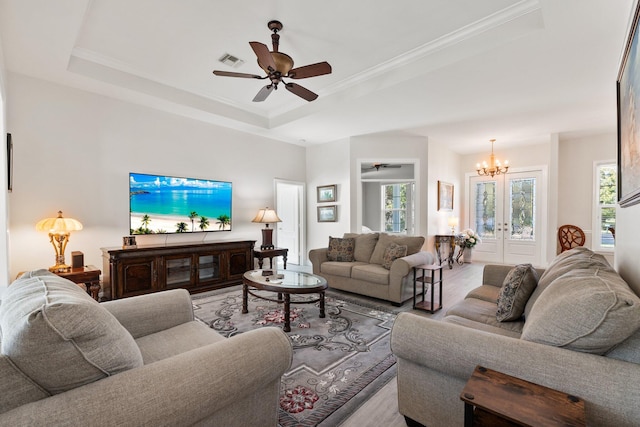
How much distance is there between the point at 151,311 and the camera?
6.00 feet

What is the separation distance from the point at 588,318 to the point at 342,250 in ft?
11.4

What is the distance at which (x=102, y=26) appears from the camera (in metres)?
2.85

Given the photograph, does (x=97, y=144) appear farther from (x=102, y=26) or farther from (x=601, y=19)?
(x=601, y=19)

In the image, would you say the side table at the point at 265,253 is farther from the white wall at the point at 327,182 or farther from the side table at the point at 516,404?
the side table at the point at 516,404

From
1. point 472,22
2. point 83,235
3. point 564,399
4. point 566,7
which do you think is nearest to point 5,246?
point 83,235

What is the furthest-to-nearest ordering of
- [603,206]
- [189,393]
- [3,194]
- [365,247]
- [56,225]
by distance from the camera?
1. [603,206]
2. [365,247]
3. [56,225]
4. [3,194]
5. [189,393]

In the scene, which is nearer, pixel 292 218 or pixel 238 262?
pixel 238 262

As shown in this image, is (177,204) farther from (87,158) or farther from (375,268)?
(375,268)

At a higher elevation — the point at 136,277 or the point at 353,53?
the point at 353,53

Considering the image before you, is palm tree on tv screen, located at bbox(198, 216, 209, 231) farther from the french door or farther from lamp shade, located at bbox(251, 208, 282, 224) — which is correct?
the french door

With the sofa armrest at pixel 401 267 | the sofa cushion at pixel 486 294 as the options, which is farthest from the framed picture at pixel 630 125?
the sofa armrest at pixel 401 267

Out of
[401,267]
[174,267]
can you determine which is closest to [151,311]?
[174,267]

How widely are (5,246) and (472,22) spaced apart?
4.84 m

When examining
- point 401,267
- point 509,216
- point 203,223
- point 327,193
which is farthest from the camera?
point 509,216
